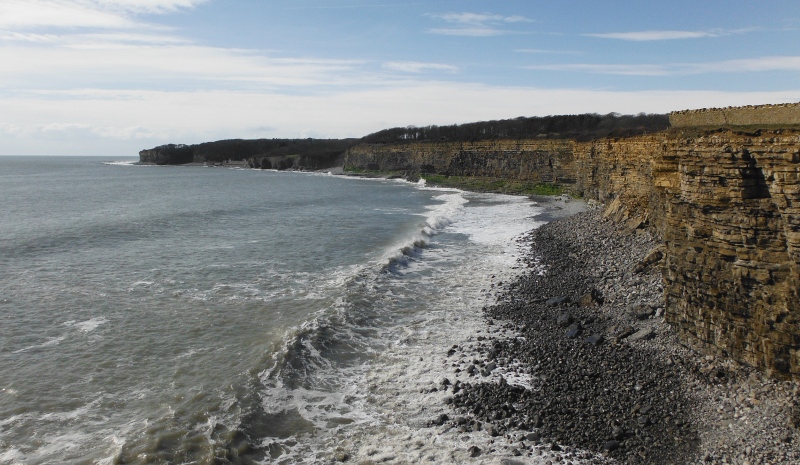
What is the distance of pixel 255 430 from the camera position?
12148 millimetres

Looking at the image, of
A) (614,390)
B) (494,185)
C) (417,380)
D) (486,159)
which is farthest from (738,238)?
(486,159)

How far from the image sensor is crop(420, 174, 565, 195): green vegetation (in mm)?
64188

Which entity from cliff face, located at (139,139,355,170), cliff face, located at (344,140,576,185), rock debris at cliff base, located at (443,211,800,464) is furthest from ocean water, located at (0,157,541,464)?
cliff face, located at (139,139,355,170)

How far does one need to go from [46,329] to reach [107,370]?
466 centimetres

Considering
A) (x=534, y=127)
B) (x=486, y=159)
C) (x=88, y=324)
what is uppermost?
(x=534, y=127)

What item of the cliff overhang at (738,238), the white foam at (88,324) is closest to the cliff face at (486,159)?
the cliff overhang at (738,238)

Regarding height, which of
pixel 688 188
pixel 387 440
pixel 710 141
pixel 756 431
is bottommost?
pixel 387 440

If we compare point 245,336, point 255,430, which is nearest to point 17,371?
point 245,336

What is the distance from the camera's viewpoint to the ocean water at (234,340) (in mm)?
11766

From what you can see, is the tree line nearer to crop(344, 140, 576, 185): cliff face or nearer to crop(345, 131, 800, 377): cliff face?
crop(344, 140, 576, 185): cliff face

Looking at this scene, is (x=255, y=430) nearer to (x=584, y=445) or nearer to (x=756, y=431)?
(x=584, y=445)

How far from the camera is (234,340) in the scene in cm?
1717

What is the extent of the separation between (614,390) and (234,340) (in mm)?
11239

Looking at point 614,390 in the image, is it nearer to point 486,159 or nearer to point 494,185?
point 494,185
